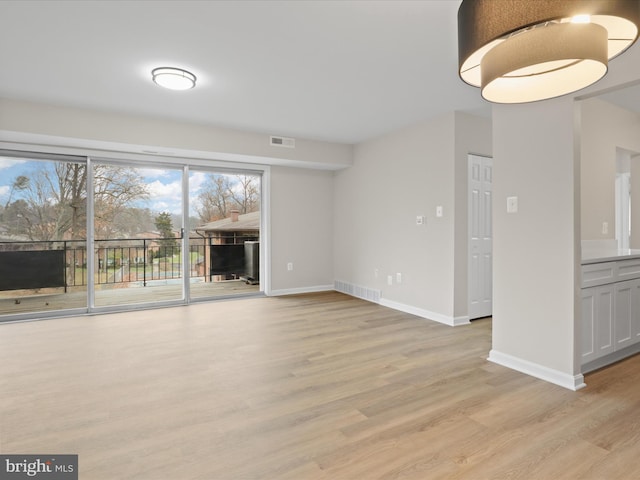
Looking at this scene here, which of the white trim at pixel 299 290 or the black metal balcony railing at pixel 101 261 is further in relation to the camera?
the white trim at pixel 299 290

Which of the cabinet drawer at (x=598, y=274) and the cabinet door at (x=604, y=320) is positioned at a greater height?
the cabinet drawer at (x=598, y=274)

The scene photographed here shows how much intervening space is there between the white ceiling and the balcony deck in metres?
2.52

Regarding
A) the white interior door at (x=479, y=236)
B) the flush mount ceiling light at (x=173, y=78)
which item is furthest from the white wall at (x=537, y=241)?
the flush mount ceiling light at (x=173, y=78)

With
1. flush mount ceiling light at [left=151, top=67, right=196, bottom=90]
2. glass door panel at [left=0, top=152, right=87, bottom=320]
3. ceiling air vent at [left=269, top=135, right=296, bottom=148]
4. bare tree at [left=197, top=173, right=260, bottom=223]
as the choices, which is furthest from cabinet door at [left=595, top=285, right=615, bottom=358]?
glass door panel at [left=0, top=152, right=87, bottom=320]

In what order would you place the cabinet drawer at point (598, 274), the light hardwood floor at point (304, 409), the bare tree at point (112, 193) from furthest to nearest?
1. the bare tree at point (112, 193)
2. the cabinet drawer at point (598, 274)
3. the light hardwood floor at point (304, 409)

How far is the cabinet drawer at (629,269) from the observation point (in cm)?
286

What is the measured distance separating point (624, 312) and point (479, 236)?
5.35 ft

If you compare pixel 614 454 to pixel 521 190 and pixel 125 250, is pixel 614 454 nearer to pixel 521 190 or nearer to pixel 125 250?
pixel 521 190

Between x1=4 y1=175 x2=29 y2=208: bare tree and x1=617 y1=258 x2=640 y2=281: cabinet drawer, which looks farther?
x1=4 y1=175 x2=29 y2=208: bare tree

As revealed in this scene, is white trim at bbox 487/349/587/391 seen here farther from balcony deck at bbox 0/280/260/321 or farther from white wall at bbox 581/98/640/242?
balcony deck at bbox 0/280/260/321

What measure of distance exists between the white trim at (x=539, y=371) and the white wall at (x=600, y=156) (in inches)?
Result: 58.1

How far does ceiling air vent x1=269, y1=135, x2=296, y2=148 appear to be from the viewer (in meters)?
5.01

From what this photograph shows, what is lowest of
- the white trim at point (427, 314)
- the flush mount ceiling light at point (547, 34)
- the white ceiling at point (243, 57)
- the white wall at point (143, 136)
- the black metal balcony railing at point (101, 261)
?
the white trim at point (427, 314)

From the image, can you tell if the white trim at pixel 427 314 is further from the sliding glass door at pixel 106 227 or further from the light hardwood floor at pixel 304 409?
the sliding glass door at pixel 106 227
